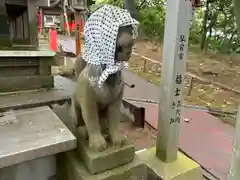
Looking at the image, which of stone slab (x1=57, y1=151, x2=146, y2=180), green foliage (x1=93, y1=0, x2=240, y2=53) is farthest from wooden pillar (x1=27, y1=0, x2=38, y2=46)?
green foliage (x1=93, y1=0, x2=240, y2=53)

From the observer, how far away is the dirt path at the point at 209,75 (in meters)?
5.35

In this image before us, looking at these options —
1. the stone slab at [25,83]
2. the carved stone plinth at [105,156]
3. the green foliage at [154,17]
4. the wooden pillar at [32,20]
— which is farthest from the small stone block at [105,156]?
the green foliage at [154,17]

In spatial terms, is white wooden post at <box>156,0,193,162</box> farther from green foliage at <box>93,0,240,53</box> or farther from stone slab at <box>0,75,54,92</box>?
green foliage at <box>93,0,240,53</box>

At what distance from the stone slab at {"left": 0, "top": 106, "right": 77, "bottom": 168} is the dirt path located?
12.1 feet

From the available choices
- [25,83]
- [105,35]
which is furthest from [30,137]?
[25,83]

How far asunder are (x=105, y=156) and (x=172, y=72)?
0.85 m

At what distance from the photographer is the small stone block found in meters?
1.60

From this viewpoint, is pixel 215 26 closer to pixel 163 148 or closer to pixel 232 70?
pixel 232 70

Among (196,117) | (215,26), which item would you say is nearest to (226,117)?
(196,117)

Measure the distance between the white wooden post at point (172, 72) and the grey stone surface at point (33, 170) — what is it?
0.97 meters

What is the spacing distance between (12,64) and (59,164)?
165 cm

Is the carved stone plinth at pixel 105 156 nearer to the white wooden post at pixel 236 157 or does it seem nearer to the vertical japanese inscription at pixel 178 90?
the vertical japanese inscription at pixel 178 90

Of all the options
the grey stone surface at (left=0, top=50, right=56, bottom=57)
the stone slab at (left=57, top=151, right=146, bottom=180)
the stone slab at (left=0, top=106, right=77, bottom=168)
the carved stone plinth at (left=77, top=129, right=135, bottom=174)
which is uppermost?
the grey stone surface at (left=0, top=50, right=56, bottom=57)

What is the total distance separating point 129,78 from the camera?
21.1ft
